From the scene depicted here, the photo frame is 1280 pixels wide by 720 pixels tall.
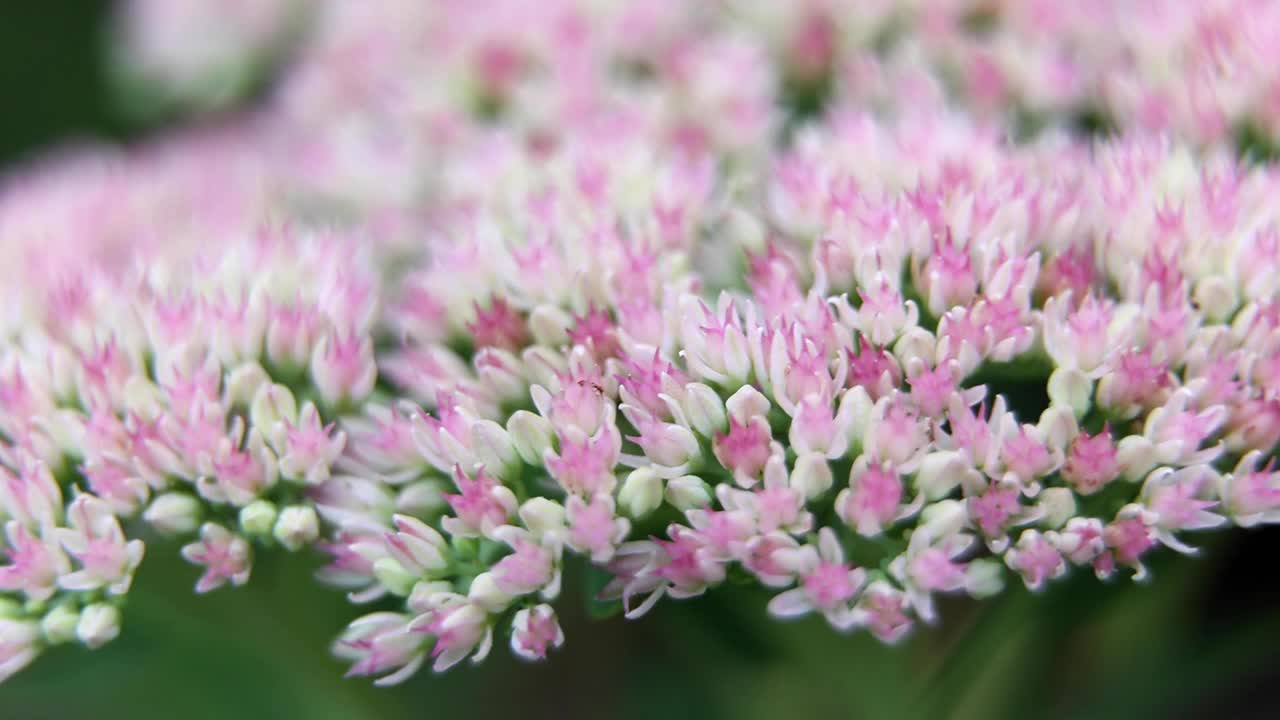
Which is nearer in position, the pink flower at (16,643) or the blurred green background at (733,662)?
the pink flower at (16,643)

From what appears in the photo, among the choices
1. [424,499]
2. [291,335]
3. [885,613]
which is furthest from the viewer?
[291,335]

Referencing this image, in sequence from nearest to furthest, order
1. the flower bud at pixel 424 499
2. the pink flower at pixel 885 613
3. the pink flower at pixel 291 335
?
the pink flower at pixel 885 613, the flower bud at pixel 424 499, the pink flower at pixel 291 335

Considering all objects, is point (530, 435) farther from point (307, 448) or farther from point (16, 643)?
point (16, 643)

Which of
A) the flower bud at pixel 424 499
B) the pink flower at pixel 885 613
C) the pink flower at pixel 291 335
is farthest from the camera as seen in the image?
the pink flower at pixel 291 335

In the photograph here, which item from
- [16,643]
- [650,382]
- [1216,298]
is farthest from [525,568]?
[1216,298]

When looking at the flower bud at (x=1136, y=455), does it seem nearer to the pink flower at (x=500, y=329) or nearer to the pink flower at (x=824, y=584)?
the pink flower at (x=824, y=584)

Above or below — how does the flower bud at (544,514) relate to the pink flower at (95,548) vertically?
above

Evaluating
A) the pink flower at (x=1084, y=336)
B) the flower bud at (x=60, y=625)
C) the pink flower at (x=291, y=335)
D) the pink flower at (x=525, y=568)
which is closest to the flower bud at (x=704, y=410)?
the pink flower at (x=525, y=568)
